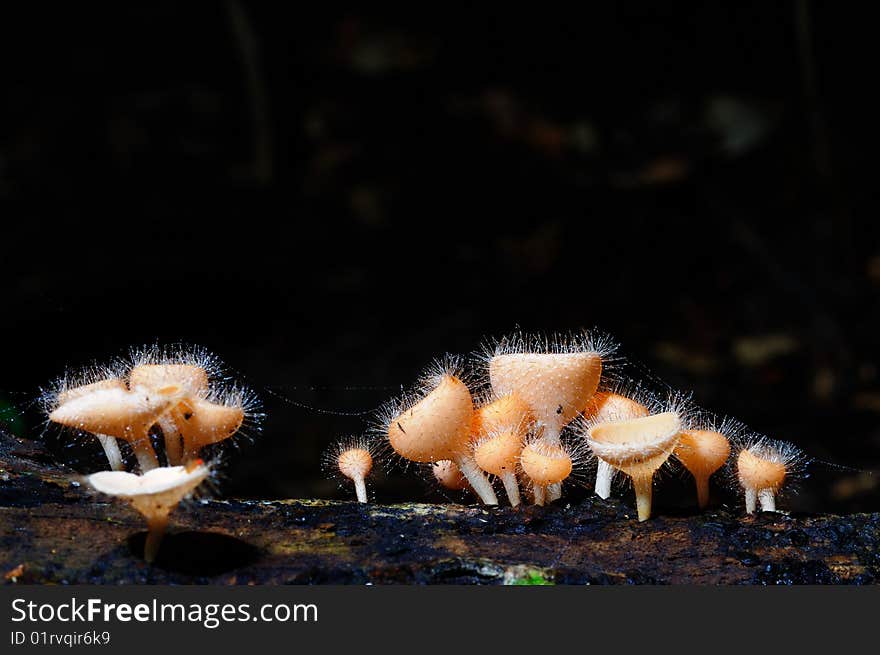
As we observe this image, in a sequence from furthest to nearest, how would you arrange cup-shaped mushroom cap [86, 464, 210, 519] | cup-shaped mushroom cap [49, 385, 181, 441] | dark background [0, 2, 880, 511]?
dark background [0, 2, 880, 511]
cup-shaped mushroom cap [49, 385, 181, 441]
cup-shaped mushroom cap [86, 464, 210, 519]

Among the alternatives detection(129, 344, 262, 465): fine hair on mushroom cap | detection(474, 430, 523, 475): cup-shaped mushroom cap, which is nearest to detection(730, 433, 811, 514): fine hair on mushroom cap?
detection(474, 430, 523, 475): cup-shaped mushroom cap

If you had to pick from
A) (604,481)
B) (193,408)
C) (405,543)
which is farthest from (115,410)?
(604,481)

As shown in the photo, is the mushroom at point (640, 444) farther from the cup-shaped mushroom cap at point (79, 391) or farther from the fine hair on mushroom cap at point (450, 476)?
the cup-shaped mushroom cap at point (79, 391)

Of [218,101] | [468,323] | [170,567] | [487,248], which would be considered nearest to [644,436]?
[170,567]

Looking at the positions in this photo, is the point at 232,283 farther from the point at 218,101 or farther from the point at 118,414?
the point at 118,414

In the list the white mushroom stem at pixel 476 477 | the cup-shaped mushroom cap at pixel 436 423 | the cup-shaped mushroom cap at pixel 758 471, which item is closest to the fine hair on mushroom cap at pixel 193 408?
the cup-shaped mushroom cap at pixel 436 423

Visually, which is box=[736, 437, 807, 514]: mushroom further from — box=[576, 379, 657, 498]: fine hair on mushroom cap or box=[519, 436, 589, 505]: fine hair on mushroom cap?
box=[519, 436, 589, 505]: fine hair on mushroom cap
